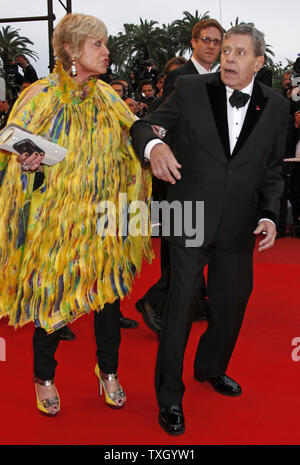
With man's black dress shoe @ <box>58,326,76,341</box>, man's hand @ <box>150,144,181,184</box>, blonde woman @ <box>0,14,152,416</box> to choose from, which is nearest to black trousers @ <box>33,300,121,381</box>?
blonde woman @ <box>0,14,152,416</box>

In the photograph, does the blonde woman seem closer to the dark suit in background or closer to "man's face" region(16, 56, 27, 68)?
the dark suit in background

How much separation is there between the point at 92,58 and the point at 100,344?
116 centimetres

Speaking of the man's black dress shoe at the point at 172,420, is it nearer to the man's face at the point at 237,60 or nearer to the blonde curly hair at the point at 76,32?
the man's face at the point at 237,60

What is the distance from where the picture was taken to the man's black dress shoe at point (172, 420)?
6.77ft

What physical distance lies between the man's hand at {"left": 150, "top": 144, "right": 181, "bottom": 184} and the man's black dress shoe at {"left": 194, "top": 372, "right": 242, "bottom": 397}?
1.06 meters

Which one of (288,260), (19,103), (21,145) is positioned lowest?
(288,260)

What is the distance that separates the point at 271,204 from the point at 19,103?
109cm

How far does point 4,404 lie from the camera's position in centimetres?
230

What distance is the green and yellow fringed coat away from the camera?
6.89ft

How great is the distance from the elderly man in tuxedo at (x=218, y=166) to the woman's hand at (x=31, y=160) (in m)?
0.36

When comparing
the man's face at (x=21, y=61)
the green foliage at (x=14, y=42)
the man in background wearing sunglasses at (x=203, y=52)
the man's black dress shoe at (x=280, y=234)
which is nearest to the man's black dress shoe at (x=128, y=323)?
the man in background wearing sunglasses at (x=203, y=52)

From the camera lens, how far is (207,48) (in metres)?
3.21

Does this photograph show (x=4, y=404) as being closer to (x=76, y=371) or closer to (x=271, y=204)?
(x=76, y=371)

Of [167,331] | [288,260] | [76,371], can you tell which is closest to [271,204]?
[167,331]
